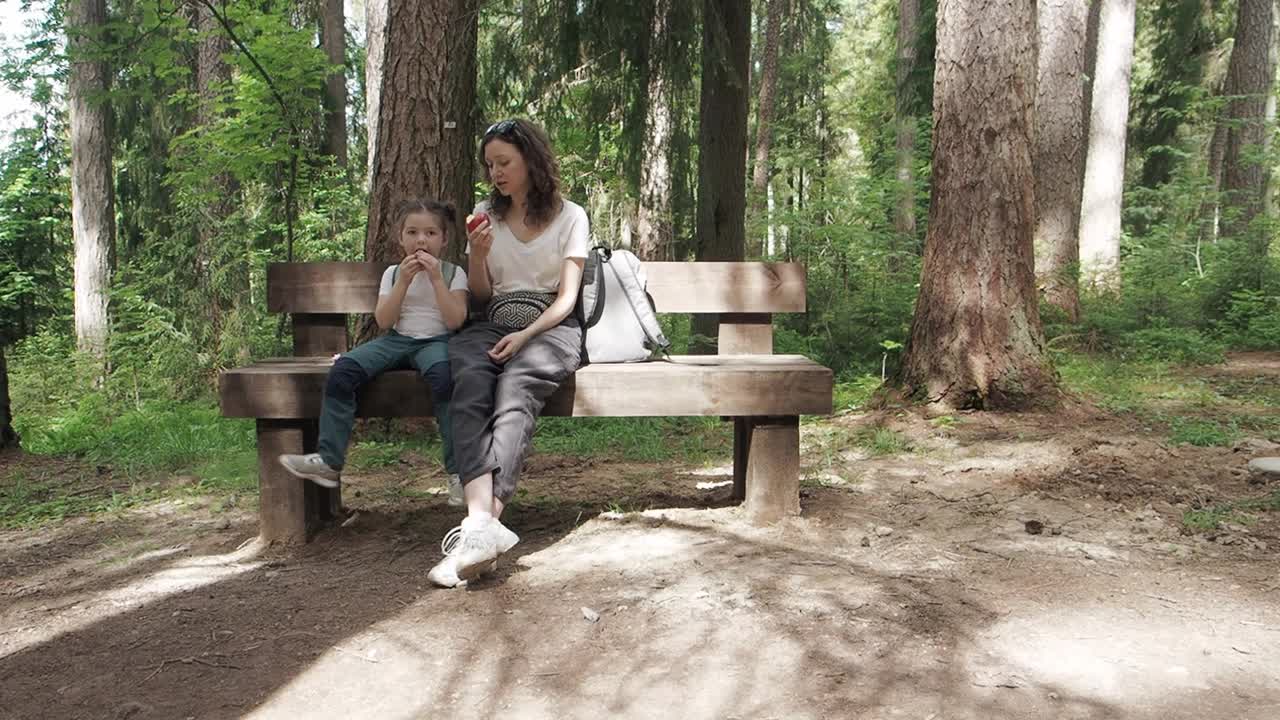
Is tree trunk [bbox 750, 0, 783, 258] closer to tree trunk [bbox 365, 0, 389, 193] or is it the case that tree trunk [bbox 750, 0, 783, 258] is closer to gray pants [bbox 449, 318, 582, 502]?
tree trunk [bbox 365, 0, 389, 193]

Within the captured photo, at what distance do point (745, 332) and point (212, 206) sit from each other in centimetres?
839

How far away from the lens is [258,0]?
9250 mm

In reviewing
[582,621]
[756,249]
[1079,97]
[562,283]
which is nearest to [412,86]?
[562,283]

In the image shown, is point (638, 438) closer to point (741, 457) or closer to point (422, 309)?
point (741, 457)

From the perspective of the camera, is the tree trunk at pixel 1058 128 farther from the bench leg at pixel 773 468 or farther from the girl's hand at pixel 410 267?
the girl's hand at pixel 410 267

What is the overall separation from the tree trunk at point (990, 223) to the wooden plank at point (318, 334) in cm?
354

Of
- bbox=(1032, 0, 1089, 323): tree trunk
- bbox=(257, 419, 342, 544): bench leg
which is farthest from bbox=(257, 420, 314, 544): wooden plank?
bbox=(1032, 0, 1089, 323): tree trunk

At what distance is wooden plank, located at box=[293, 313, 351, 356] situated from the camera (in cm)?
418

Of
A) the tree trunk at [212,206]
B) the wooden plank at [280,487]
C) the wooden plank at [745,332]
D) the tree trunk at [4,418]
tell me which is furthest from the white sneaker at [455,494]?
the tree trunk at [212,206]

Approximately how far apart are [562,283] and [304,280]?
4.38ft

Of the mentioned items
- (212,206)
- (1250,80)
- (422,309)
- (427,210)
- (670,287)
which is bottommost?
(422,309)

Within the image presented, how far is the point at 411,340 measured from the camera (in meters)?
3.62

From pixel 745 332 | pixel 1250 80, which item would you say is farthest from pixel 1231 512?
pixel 1250 80

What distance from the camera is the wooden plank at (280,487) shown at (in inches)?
139
